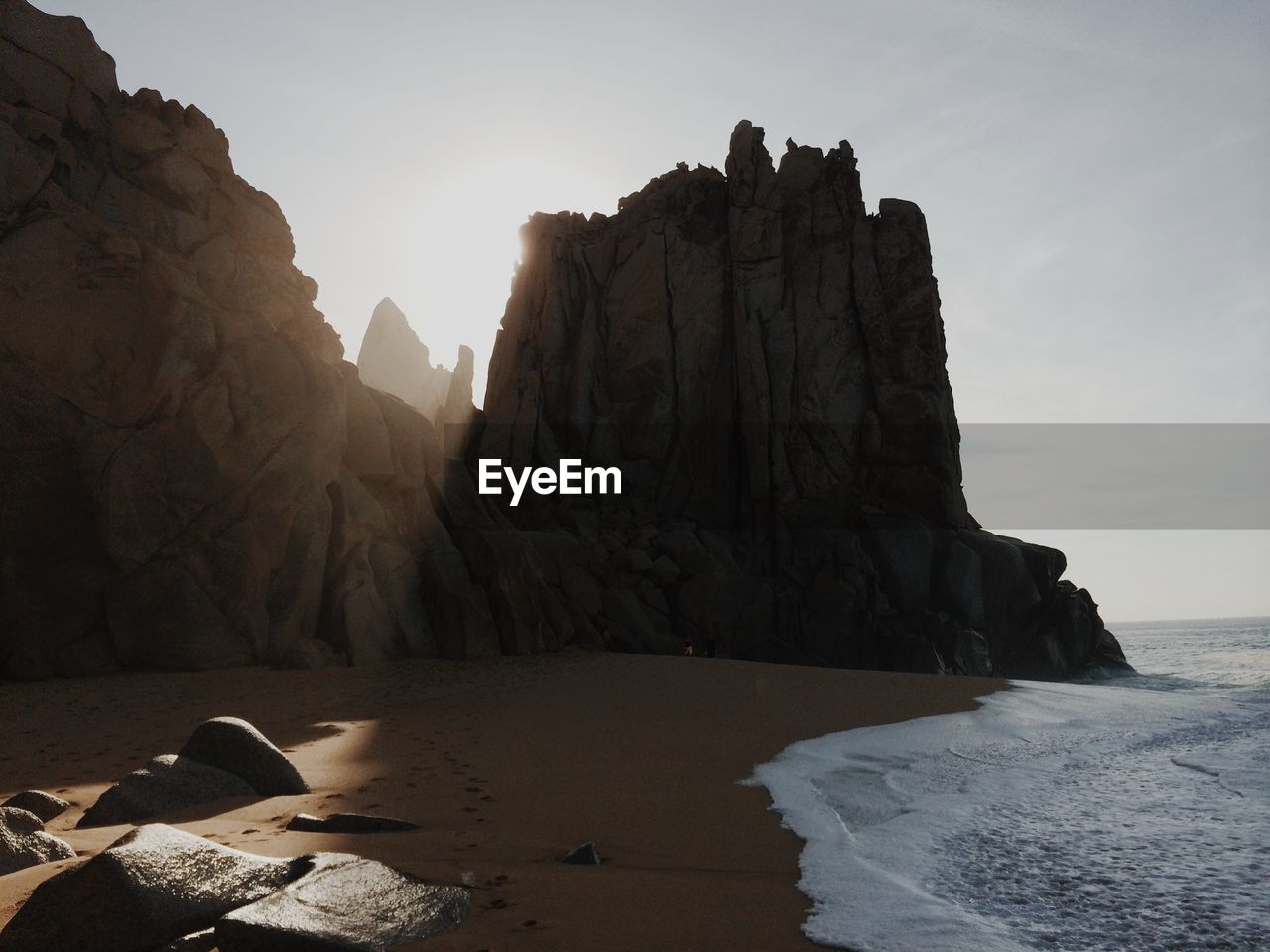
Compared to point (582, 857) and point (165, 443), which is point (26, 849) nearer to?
point (582, 857)

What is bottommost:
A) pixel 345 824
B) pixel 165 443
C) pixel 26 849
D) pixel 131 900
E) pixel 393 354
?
pixel 345 824

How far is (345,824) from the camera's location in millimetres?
6027

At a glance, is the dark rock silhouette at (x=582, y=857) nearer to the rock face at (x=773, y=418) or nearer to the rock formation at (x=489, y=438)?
the rock formation at (x=489, y=438)

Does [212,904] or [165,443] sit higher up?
[165,443]

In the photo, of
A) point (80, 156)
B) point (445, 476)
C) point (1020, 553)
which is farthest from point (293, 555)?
point (1020, 553)

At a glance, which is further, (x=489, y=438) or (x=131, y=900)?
(x=489, y=438)

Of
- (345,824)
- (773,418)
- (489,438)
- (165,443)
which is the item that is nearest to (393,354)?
(489,438)

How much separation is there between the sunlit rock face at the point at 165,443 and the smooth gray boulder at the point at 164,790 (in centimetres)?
1034

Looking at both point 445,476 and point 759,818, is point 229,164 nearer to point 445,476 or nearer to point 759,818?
point 445,476

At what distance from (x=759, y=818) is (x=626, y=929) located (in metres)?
3.26

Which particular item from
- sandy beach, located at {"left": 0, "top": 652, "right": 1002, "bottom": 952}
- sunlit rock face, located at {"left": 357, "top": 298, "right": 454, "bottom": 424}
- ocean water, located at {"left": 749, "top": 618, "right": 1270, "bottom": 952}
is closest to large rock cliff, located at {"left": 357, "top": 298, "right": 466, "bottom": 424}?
sunlit rock face, located at {"left": 357, "top": 298, "right": 454, "bottom": 424}

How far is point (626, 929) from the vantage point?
446 centimetres

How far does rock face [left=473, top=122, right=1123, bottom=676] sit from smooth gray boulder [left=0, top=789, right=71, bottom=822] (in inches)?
1070

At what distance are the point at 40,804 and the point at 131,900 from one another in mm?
3754
